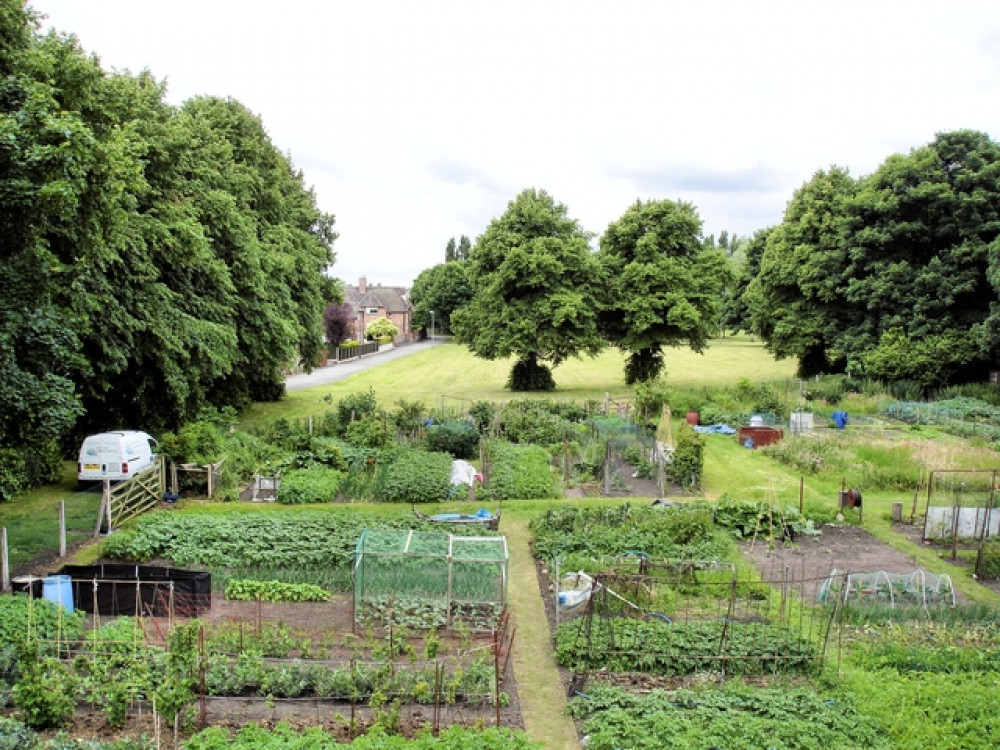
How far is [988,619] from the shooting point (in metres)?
13.7

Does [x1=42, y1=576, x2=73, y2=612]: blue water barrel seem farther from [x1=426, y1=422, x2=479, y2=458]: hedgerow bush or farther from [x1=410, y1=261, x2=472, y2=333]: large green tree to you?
[x1=410, y1=261, x2=472, y2=333]: large green tree

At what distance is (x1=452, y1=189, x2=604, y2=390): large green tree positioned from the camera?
1695 inches

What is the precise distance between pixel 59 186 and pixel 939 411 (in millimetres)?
35404

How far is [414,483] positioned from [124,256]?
10241 millimetres

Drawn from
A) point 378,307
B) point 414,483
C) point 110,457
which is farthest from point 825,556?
point 378,307

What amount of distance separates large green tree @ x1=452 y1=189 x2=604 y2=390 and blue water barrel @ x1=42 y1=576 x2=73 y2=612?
30.9 m

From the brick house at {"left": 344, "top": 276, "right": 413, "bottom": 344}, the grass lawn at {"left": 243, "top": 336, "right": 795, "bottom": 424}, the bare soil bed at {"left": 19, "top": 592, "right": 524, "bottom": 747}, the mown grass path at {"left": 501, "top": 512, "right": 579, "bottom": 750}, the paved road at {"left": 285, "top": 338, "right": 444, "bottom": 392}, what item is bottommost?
the paved road at {"left": 285, "top": 338, "right": 444, "bottom": 392}

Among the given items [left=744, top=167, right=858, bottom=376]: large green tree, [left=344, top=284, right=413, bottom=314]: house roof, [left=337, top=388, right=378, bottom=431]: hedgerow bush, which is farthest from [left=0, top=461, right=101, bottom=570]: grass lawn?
[left=344, top=284, right=413, bottom=314]: house roof

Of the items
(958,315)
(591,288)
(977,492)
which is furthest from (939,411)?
(591,288)

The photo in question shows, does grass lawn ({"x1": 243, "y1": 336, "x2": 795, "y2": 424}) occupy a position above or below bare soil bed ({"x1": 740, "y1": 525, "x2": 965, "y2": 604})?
above

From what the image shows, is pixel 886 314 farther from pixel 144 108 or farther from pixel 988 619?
pixel 144 108

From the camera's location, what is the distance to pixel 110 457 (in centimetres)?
2072

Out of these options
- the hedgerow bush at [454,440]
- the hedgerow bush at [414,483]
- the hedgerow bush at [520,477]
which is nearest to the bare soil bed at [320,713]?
the hedgerow bush at [414,483]

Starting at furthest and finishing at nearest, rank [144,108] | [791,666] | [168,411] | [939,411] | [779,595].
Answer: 1. [939,411]
2. [168,411]
3. [144,108]
4. [779,595]
5. [791,666]
